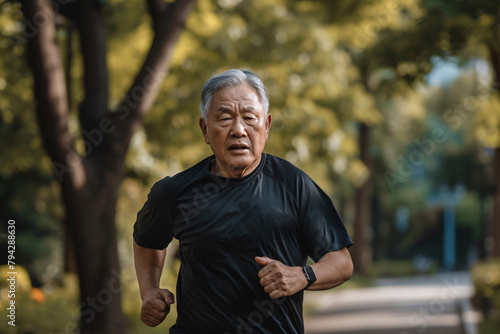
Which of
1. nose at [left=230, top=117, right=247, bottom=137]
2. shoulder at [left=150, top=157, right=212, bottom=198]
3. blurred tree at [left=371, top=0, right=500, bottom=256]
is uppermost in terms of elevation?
blurred tree at [left=371, top=0, right=500, bottom=256]

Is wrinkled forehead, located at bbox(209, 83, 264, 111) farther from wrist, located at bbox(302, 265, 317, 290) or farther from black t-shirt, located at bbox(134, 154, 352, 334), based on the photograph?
wrist, located at bbox(302, 265, 317, 290)

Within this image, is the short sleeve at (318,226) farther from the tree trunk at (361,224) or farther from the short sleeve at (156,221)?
the tree trunk at (361,224)

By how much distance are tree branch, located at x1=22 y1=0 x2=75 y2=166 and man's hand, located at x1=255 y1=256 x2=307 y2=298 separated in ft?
19.9

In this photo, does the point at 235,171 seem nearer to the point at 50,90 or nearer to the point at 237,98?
the point at 237,98

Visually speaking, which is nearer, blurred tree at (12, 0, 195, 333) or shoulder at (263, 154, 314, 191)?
shoulder at (263, 154, 314, 191)

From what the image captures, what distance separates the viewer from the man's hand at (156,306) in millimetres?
3352

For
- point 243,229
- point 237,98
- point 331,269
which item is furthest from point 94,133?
point 331,269

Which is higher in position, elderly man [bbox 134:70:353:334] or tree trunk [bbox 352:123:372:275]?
tree trunk [bbox 352:123:372:275]

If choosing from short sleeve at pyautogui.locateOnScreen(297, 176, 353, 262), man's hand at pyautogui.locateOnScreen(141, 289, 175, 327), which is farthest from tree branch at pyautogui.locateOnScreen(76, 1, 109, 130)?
short sleeve at pyautogui.locateOnScreen(297, 176, 353, 262)

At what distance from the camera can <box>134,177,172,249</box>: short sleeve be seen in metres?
3.43

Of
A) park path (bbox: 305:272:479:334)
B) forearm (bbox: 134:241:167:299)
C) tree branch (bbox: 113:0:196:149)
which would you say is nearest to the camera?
forearm (bbox: 134:241:167:299)

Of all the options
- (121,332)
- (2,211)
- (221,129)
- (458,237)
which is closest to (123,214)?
(2,211)

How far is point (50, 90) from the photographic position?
8.63m

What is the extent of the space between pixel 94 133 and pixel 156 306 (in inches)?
231
